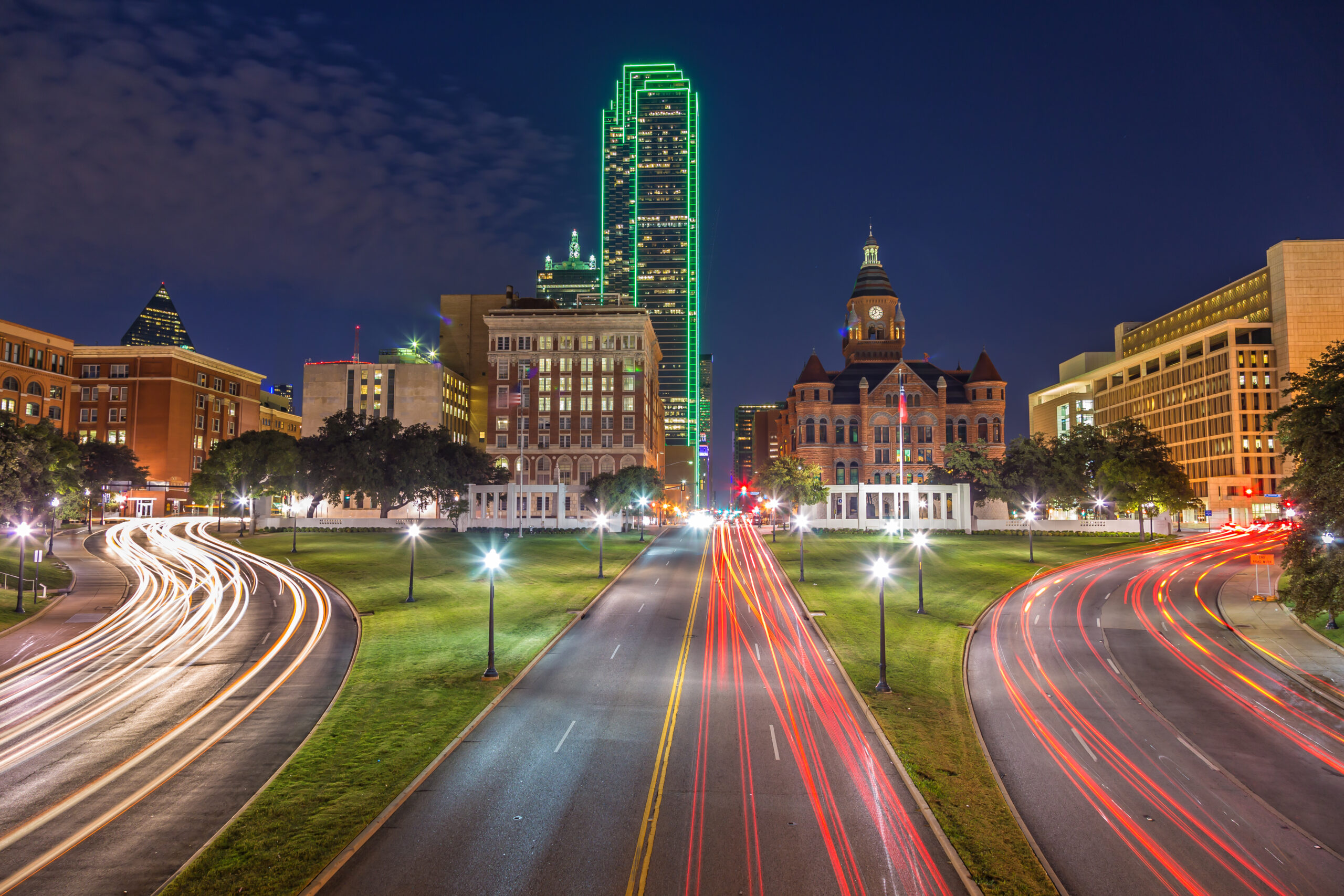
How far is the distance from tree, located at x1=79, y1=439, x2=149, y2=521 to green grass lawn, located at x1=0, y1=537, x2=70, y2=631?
41.7m

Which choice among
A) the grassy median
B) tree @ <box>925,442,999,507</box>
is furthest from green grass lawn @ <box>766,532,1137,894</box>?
the grassy median

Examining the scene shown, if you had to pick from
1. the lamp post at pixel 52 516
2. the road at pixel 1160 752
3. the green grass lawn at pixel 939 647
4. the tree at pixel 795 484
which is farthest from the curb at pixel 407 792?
the tree at pixel 795 484

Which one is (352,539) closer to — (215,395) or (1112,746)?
(1112,746)

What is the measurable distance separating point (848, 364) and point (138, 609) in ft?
403

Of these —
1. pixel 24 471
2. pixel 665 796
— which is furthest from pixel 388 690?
pixel 24 471

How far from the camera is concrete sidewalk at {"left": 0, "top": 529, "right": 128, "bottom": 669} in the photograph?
1296 inches

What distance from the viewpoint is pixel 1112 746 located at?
22.9 meters

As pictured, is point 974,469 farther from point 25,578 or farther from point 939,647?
point 25,578

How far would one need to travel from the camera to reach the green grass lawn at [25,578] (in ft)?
126

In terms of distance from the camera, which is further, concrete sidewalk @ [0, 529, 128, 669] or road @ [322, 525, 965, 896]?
concrete sidewalk @ [0, 529, 128, 669]

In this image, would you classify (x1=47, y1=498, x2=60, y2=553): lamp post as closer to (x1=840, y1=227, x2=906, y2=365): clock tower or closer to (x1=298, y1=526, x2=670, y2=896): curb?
(x1=298, y1=526, x2=670, y2=896): curb

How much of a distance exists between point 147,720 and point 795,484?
70980mm

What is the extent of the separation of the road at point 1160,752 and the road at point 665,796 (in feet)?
13.9

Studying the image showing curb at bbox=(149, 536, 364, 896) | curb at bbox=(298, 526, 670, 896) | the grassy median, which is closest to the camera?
curb at bbox=(298, 526, 670, 896)
